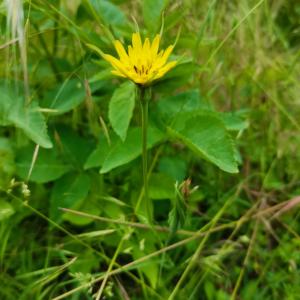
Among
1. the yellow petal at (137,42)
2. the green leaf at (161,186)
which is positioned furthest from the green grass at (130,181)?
the yellow petal at (137,42)

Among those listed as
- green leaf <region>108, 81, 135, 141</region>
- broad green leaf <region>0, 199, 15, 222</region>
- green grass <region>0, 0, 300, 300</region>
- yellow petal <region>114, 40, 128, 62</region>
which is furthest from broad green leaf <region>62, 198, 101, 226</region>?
yellow petal <region>114, 40, 128, 62</region>

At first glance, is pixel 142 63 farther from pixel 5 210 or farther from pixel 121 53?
pixel 5 210

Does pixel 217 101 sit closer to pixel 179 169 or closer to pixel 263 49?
pixel 263 49

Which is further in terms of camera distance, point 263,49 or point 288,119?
point 263,49

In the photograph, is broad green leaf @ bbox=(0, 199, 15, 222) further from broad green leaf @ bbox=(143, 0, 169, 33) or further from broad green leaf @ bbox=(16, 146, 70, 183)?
broad green leaf @ bbox=(143, 0, 169, 33)

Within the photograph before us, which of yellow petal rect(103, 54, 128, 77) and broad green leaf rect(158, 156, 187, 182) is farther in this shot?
broad green leaf rect(158, 156, 187, 182)

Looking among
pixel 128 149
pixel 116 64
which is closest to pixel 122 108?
pixel 128 149

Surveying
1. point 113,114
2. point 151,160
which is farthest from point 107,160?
point 151,160
